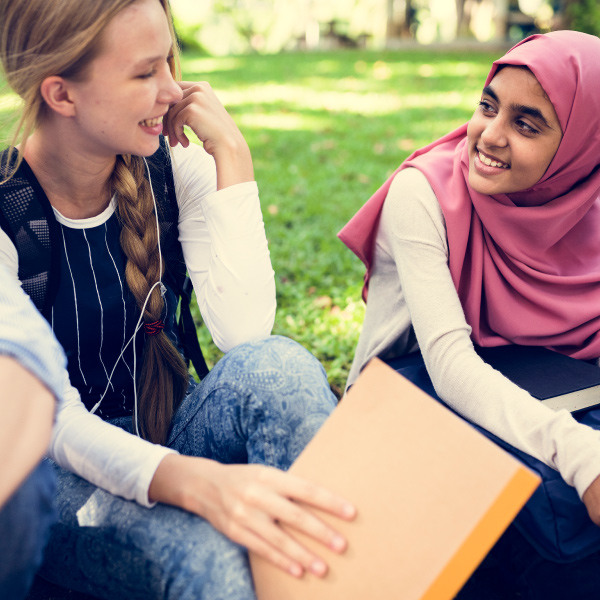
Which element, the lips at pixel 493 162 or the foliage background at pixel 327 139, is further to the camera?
the foliage background at pixel 327 139

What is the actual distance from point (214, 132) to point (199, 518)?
98 cm

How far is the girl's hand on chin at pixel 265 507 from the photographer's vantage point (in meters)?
1.25

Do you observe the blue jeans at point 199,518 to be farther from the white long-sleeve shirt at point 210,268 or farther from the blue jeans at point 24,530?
the blue jeans at point 24,530

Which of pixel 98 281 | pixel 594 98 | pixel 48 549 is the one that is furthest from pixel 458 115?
pixel 48 549

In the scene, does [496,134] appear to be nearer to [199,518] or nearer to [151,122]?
[151,122]

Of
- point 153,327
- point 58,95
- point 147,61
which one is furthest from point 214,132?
point 153,327

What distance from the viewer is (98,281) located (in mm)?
1763

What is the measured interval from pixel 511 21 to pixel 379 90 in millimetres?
6441

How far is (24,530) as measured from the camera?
3.43 ft

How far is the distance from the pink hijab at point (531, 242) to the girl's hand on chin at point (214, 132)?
0.46 m

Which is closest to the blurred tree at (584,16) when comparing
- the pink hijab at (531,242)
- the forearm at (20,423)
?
the pink hijab at (531,242)

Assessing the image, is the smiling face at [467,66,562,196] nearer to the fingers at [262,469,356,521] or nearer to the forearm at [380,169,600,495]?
the forearm at [380,169,600,495]

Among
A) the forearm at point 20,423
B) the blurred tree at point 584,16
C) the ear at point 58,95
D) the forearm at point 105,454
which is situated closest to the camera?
the forearm at point 20,423

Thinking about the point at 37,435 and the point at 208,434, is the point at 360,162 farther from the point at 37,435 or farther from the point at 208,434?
the point at 37,435
